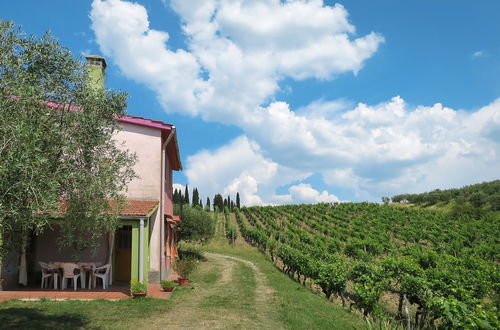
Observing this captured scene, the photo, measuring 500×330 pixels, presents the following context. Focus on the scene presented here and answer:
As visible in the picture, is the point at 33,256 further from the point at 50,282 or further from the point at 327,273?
the point at 327,273

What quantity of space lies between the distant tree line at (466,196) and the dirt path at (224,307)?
5588 cm

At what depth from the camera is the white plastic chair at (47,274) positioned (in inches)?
526

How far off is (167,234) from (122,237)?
117 inches

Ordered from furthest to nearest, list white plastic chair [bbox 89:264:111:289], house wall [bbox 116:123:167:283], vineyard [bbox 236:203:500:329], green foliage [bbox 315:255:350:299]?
house wall [bbox 116:123:167:283] → green foliage [bbox 315:255:350:299] → white plastic chair [bbox 89:264:111:289] → vineyard [bbox 236:203:500:329]

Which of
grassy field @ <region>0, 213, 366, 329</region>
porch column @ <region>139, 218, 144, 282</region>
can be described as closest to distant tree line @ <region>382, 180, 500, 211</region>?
grassy field @ <region>0, 213, 366, 329</region>

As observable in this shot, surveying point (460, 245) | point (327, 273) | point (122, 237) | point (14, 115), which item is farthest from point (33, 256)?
point (460, 245)

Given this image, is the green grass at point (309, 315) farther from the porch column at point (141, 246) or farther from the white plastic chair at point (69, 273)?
the white plastic chair at point (69, 273)

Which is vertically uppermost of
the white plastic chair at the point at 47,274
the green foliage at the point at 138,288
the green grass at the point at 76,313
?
the white plastic chair at the point at 47,274

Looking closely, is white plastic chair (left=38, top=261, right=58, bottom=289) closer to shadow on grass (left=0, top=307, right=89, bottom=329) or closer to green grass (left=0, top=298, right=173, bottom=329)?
green grass (left=0, top=298, right=173, bottom=329)

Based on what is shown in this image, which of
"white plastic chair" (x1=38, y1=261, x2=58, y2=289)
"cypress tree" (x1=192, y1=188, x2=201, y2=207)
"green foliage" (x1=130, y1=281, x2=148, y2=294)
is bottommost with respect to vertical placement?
"green foliage" (x1=130, y1=281, x2=148, y2=294)

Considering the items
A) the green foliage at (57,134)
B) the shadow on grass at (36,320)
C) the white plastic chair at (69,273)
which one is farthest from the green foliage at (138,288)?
the green foliage at (57,134)

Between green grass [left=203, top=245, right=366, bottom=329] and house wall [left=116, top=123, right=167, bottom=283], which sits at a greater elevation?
house wall [left=116, top=123, right=167, bottom=283]

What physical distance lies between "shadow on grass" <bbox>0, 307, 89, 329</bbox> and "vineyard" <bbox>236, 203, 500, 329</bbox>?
804 centimetres

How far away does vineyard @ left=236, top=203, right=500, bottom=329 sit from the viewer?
1223 cm
